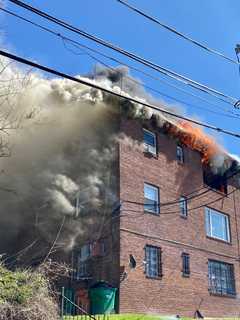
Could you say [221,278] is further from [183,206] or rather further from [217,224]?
[183,206]

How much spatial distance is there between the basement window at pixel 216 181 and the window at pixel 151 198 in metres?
4.70

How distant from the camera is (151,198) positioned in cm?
1947

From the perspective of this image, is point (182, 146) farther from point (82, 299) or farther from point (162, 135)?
point (82, 299)

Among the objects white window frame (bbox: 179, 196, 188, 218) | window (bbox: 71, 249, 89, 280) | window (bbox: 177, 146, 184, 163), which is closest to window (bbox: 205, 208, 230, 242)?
white window frame (bbox: 179, 196, 188, 218)

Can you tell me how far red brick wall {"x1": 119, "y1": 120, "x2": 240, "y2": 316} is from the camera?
1756 cm

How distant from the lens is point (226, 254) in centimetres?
2241

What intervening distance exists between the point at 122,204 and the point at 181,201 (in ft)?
12.3

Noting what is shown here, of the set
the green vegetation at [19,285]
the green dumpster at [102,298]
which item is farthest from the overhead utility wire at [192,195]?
the green vegetation at [19,285]

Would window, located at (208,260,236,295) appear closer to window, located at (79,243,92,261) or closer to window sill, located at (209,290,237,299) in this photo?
window sill, located at (209,290,237,299)

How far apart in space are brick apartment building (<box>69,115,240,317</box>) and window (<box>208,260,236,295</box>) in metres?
0.04

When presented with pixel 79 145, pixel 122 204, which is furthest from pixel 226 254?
pixel 79 145

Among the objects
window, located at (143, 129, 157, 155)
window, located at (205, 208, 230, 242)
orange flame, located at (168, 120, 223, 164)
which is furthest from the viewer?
window, located at (205, 208, 230, 242)

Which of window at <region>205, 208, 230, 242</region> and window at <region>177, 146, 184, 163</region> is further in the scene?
window at <region>205, 208, 230, 242</region>

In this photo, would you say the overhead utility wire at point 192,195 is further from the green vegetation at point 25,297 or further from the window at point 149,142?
the green vegetation at point 25,297
